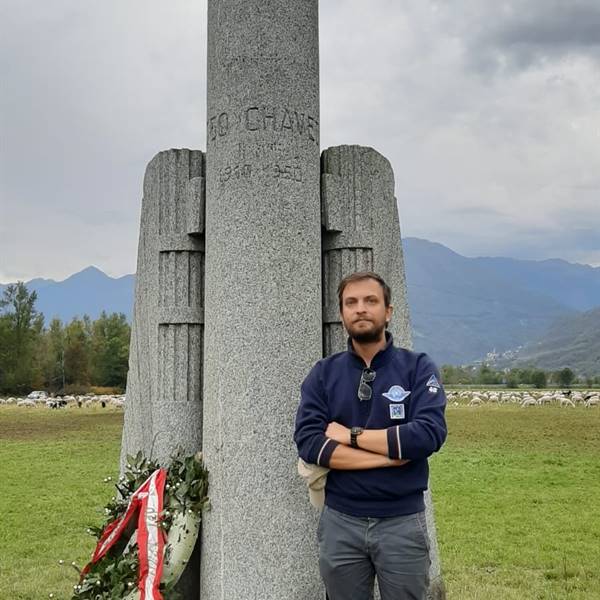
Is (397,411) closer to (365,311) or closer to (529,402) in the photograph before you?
(365,311)

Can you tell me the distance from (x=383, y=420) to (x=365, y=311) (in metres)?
0.53

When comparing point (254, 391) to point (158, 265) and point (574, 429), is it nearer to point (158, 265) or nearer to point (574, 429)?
point (158, 265)

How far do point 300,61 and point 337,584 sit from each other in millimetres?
3300

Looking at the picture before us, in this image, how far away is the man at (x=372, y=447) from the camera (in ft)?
10.6

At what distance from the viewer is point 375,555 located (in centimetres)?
327

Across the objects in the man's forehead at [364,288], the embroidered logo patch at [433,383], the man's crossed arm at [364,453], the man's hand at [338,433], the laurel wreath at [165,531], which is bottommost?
the laurel wreath at [165,531]

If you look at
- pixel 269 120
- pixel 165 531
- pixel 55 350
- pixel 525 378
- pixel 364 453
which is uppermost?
pixel 55 350

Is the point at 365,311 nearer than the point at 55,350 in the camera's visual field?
Yes

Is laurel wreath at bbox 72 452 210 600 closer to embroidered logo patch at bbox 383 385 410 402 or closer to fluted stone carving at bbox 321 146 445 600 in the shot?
fluted stone carving at bbox 321 146 445 600

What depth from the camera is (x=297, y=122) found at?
465 centimetres

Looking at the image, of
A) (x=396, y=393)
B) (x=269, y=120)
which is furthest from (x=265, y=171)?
(x=396, y=393)

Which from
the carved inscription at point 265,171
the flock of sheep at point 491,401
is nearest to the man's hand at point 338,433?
the carved inscription at point 265,171

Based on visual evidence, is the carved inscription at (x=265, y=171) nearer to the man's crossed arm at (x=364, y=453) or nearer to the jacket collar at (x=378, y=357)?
→ the jacket collar at (x=378, y=357)

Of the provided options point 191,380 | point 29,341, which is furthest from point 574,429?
point 29,341
